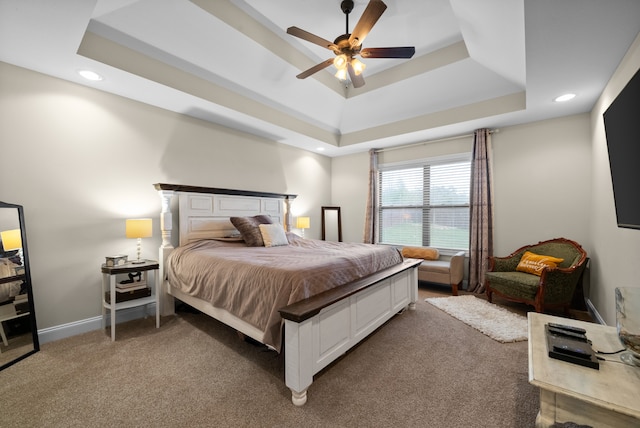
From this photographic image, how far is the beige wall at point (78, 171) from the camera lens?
2475 mm

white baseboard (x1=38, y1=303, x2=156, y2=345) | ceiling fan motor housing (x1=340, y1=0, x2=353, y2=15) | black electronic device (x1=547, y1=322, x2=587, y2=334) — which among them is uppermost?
ceiling fan motor housing (x1=340, y1=0, x2=353, y2=15)

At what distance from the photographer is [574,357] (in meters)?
1.27

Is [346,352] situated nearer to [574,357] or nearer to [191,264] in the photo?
[574,357]

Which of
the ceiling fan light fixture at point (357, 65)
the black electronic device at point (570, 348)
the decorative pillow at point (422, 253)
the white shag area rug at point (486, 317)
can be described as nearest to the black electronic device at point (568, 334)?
the black electronic device at point (570, 348)

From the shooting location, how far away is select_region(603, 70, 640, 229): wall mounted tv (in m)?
1.32

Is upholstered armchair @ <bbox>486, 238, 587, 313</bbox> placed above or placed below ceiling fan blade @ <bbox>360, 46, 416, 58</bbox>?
below

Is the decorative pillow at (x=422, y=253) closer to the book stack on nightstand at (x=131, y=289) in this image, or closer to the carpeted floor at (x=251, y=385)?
the carpeted floor at (x=251, y=385)

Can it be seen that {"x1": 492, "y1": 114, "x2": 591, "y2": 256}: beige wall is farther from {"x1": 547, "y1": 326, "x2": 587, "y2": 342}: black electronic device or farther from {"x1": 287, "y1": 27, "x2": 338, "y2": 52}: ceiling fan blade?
{"x1": 287, "y1": 27, "x2": 338, "y2": 52}: ceiling fan blade

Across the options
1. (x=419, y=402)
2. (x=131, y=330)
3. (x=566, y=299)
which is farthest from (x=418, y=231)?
(x=131, y=330)

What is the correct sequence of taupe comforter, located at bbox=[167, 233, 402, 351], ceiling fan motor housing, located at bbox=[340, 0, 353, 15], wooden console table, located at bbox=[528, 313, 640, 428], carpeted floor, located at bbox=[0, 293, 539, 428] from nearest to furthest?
wooden console table, located at bbox=[528, 313, 640, 428] → carpeted floor, located at bbox=[0, 293, 539, 428] → taupe comforter, located at bbox=[167, 233, 402, 351] → ceiling fan motor housing, located at bbox=[340, 0, 353, 15]

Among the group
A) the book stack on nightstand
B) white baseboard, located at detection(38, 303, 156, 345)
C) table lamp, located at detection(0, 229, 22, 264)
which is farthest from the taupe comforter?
table lamp, located at detection(0, 229, 22, 264)

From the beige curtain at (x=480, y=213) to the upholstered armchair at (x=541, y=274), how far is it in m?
0.40

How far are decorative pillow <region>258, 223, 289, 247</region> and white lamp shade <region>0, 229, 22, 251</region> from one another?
2.24 m

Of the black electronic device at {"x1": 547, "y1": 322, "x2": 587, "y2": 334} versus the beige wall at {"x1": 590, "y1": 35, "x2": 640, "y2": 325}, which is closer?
the black electronic device at {"x1": 547, "y1": 322, "x2": 587, "y2": 334}
